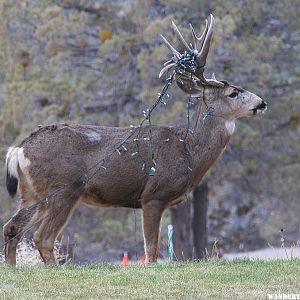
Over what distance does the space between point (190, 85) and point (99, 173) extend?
1.72 metres

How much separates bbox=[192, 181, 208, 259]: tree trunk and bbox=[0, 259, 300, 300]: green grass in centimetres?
1318

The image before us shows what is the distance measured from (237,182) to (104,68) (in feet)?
15.0

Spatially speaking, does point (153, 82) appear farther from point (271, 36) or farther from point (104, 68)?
point (271, 36)

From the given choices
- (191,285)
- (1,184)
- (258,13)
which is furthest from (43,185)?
(258,13)

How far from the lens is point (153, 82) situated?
74.0ft

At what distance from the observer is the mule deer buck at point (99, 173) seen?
39.6ft

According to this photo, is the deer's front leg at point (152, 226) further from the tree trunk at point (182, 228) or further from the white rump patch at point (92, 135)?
the tree trunk at point (182, 228)

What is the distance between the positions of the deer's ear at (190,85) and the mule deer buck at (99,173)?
126 mm

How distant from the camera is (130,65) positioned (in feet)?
76.7

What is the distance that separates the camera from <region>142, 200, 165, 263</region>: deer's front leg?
40.1 ft

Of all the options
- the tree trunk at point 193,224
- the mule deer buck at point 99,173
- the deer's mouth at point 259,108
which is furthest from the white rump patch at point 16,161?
the tree trunk at point 193,224

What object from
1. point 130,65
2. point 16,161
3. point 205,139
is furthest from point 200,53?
point 130,65

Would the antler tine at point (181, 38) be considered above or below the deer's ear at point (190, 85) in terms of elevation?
above

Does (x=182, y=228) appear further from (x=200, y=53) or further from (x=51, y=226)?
(x=51, y=226)
